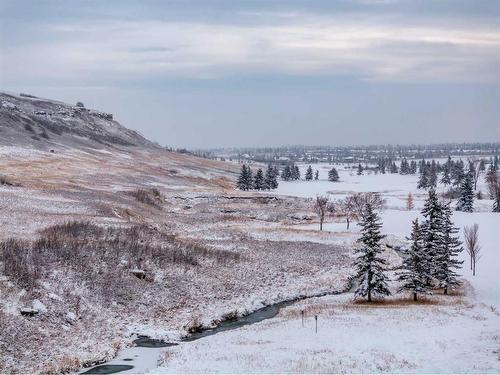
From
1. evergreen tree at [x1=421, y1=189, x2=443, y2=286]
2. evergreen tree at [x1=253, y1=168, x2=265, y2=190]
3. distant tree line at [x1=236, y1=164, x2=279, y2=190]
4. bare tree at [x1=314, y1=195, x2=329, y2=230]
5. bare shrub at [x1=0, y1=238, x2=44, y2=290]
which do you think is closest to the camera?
bare shrub at [x1=0, y1=238, x2=44, y2=290]

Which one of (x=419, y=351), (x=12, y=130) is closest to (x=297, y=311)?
(x=419, y=351)

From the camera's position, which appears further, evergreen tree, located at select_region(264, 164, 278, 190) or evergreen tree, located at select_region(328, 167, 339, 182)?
evergreen tree, located at select_region(328, 167, 339, 182)

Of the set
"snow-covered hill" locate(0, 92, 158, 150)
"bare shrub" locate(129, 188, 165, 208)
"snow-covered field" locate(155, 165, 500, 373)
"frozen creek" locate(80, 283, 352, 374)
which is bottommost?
"frozen creek" locate(80, 283, 352, 374)

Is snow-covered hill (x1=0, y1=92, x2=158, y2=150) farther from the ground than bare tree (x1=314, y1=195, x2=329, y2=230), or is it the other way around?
snow-covered hill (x1=0, y1=92, x2=158, y2=150)

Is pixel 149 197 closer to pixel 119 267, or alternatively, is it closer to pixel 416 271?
pixel 119 267

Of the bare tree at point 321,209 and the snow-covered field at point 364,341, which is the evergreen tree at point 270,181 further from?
the snow-covered field at point 364,341

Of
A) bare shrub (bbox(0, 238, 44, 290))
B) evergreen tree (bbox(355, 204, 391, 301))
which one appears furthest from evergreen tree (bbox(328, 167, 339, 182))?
bare shrub (bbox(0, 238, 44, 290))

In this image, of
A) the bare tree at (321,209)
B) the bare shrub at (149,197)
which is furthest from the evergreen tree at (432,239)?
the bare shrub at (149,197)

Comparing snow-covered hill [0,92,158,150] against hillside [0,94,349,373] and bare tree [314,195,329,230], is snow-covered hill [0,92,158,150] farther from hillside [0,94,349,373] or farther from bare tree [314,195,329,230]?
bare tree [314,195,329,230]

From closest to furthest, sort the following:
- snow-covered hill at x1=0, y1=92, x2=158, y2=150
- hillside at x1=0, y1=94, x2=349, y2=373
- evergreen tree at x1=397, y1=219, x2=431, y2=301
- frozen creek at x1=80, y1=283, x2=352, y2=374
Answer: frozen creek at x1=80, y1=283, x2=352, y2=374
hillside at x1=0, y1=94, x2=349, y2=373
evergreen tree at x1=397, y1=219, x2=431, y2=301
snow-covered hill at x1=0, y1=92, x2=158, y2=150

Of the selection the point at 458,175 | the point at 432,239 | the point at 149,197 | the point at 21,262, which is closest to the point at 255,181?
the point at 458,175

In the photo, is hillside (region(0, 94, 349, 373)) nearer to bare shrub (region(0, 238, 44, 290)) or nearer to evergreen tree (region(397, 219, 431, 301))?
bare shrub (region(0, 238, 44, 290))

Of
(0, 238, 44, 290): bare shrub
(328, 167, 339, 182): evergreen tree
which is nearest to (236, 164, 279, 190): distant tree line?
(328, 167, 339, 182): evergreen tree

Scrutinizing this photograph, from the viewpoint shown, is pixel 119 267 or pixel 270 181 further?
pixel 270 181
